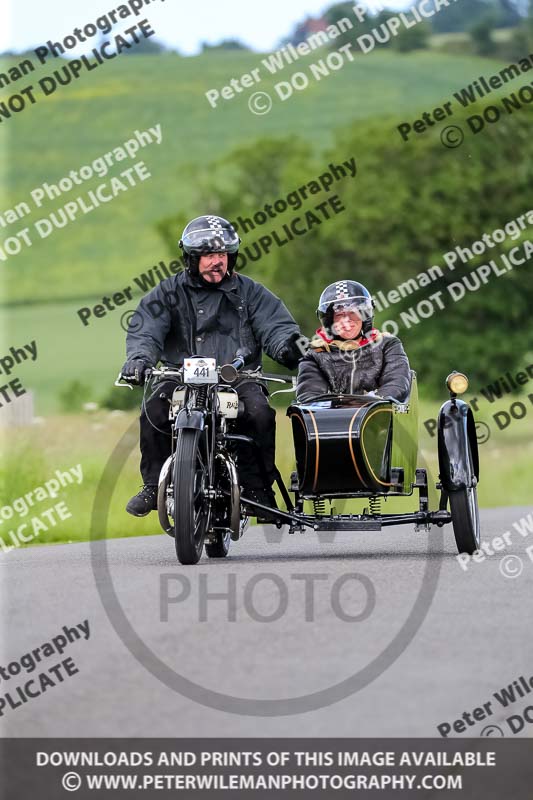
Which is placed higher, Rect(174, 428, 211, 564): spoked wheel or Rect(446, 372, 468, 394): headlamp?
Rect(446, 372, 468, 394): headlamp

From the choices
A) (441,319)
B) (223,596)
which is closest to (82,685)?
(223,596)

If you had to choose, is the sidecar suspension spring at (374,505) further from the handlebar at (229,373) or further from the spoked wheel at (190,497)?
the spoked wheel at (190,497)

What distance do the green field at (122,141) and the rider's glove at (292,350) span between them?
130 feet

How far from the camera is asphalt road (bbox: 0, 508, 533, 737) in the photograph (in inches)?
231

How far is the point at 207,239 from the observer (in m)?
10.6

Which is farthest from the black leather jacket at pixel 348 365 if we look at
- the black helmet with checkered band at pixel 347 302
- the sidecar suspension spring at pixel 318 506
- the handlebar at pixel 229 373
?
the sidecar suspension spring at pixel 318 506

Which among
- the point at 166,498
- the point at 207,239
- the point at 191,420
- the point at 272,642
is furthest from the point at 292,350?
the point at 272,642

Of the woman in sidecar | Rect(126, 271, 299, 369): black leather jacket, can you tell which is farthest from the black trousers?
Rect(126, 271, 299, 369): black leather jacket

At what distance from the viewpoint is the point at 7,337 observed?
55.8 meters

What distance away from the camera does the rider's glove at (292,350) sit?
35.3 feet

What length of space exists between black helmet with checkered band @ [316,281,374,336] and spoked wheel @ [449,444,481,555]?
1107mm

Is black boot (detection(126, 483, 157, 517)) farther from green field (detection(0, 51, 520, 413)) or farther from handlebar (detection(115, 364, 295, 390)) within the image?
green field (detection(0, 51, 520, 413))
